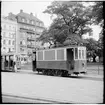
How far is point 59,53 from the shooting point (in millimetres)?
13086

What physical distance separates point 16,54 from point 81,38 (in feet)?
32.1

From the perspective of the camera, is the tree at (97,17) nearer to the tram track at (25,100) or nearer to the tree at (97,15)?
the tree at (97,15)

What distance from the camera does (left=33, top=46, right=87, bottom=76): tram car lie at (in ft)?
40.4

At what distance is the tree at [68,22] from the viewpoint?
9633 millimetres

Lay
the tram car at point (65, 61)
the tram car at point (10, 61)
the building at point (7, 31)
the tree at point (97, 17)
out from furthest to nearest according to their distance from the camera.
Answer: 1. the tram car at point (10, 61)
2. the tram car at point (65, 61)
3. the building at point (7, 31)
4. the tree at point (97, 17)

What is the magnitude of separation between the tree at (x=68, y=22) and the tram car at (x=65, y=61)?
4.05 ft

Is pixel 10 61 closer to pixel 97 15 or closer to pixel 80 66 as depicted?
pixel 80 66

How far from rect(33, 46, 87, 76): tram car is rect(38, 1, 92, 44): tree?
4.05ft

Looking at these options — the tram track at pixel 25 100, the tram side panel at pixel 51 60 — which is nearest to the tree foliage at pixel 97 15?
the tram track at pixel 25 100

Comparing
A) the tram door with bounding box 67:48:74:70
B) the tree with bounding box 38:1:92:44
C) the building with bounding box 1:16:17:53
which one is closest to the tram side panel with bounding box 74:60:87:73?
the tram door with bounding box 67:48:74:70

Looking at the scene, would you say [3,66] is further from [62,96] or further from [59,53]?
[62,96]

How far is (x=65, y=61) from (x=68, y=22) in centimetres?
295

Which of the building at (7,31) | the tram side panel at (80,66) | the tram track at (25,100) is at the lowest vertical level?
the tram track at (25,100)

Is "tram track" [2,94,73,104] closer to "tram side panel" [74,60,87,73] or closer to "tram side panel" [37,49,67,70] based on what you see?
"tram side panel" [74,60,87,73]
